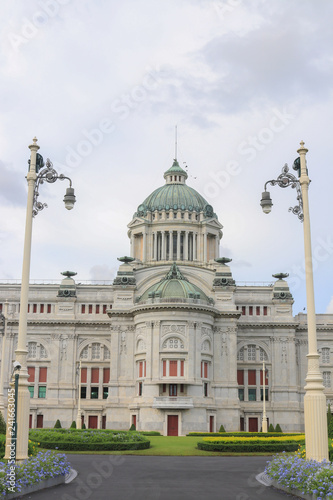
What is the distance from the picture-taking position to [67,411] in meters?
92.6

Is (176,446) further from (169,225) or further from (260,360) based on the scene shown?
(169,225)

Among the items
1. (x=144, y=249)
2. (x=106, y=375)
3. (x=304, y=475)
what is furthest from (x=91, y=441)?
(x=144, y=249)

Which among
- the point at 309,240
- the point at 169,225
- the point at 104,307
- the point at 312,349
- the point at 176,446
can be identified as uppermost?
the point at 169,225

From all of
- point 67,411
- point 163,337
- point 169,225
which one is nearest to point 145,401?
point 163,337

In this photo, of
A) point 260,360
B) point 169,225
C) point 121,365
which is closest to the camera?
point 121,365

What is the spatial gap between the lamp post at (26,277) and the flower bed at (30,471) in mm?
965

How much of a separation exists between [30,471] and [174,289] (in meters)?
62.7

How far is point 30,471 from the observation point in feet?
77.8

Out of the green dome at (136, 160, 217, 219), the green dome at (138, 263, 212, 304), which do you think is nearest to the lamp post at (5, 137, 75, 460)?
the green dome at (138, 263, 212, 304)

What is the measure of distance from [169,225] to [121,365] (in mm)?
25064

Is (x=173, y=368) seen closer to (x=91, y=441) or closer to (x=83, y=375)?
(x=83, y=375)

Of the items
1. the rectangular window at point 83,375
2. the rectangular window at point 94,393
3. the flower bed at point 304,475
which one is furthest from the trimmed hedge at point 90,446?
the rectangular window at point 83,375

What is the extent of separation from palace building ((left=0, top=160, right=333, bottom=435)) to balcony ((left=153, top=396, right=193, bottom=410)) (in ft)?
0.42

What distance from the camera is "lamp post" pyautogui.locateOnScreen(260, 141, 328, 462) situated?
83.5 feet
